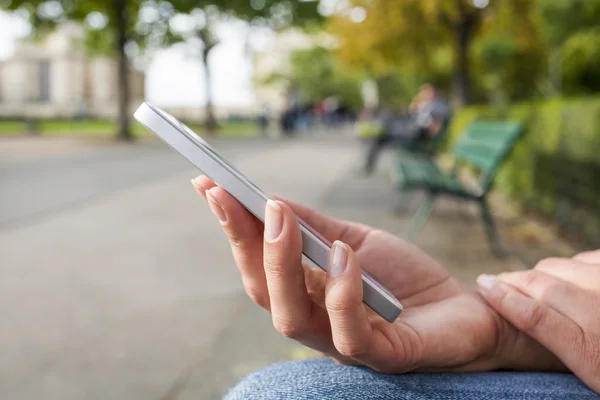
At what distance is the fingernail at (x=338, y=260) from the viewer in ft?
2.74

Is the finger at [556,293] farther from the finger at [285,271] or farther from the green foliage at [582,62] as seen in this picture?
the green foliage at [582,62]

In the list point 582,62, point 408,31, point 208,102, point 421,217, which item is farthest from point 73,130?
point 421,217

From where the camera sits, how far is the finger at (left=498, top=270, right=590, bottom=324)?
3.48 ft

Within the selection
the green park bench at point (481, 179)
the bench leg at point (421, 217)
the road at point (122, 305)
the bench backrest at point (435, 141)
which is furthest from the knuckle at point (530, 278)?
the bench backrest at point (435, 141)

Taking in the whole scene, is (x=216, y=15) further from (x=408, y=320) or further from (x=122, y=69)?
(x=408, y=320)

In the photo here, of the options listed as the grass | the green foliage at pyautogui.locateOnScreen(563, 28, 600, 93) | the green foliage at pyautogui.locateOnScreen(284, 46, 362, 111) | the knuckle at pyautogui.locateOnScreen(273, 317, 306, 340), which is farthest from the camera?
the green foliage at pyautogui.locateOnScreen(284, 46, 362, 111)

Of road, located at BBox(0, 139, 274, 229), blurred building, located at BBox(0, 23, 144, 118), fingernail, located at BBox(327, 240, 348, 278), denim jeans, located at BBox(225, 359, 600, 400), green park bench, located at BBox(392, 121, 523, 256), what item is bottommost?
blurred building, located at BBox(0, 23, 144, 118)

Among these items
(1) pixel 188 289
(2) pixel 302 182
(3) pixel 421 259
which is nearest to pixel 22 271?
(1) pixel 188 289

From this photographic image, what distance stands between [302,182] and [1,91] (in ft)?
249

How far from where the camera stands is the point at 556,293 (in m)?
1.08

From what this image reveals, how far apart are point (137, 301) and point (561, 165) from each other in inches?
161

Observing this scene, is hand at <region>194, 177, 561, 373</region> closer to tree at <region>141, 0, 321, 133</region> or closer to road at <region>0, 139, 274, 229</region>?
road at <region>0, 139, 274, 229</region>

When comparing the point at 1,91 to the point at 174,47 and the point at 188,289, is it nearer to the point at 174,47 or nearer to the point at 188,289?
the point at 174,47

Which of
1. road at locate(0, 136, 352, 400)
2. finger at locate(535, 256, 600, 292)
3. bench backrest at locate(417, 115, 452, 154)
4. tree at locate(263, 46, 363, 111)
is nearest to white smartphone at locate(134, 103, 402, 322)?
finger at locate(535, 256, 600, 292)
